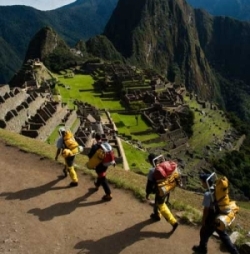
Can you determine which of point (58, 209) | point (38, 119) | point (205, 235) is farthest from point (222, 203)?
point (38, 119)

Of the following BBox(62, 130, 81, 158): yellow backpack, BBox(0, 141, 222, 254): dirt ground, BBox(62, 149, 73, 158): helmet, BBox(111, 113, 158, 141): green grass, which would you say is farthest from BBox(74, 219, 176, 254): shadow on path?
BBox(111, 113, 158, 141): green grass

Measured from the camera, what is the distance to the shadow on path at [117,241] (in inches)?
350

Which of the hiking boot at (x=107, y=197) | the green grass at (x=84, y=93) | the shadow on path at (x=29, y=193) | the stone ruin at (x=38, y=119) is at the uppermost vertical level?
the hiking boot at (x=107, y=197)

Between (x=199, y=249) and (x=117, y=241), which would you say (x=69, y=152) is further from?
(x=199, y=249)

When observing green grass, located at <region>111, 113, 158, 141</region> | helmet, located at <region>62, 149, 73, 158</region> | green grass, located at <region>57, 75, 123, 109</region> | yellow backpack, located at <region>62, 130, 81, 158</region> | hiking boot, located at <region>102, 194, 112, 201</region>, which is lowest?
green grass, located at <region>111, 113, 158, 141</region>

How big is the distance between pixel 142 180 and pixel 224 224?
25.2 feet

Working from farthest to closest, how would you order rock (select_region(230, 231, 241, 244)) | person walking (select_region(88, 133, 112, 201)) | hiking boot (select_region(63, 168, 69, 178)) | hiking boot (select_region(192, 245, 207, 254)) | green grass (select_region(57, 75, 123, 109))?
green grass (select_region(57, 75, 123, 109))
hiking boot (select_region(63, 168, 69, 178))
person walking (select_region(88, 133, 112, 201))
rock (select_region(230, 231, 241, 244))
hiking boot (select_region(192, 245, 207, 254))

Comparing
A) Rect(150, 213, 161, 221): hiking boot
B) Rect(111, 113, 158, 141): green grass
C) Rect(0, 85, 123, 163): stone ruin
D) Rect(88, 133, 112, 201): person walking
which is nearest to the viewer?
Rect(150, 213, 161, 221): hiking boot

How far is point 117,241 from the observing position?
9242 mm

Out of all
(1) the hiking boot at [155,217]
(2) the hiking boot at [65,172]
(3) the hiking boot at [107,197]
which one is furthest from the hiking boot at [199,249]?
(2) the hiking boot at [65,172]

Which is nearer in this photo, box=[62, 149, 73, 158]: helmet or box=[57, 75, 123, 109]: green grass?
box=[62, 149, 73, 158]: helmet

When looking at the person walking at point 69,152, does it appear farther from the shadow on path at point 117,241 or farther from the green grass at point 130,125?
the green grass at point 130,125

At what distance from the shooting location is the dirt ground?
29.6 feet

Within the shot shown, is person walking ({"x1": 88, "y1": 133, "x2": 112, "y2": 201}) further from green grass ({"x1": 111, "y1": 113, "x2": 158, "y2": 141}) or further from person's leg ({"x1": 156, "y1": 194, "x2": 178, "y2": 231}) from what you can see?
green grass ({"x1": 111, "y1": 113, "x2": 158, "y2": 141})
